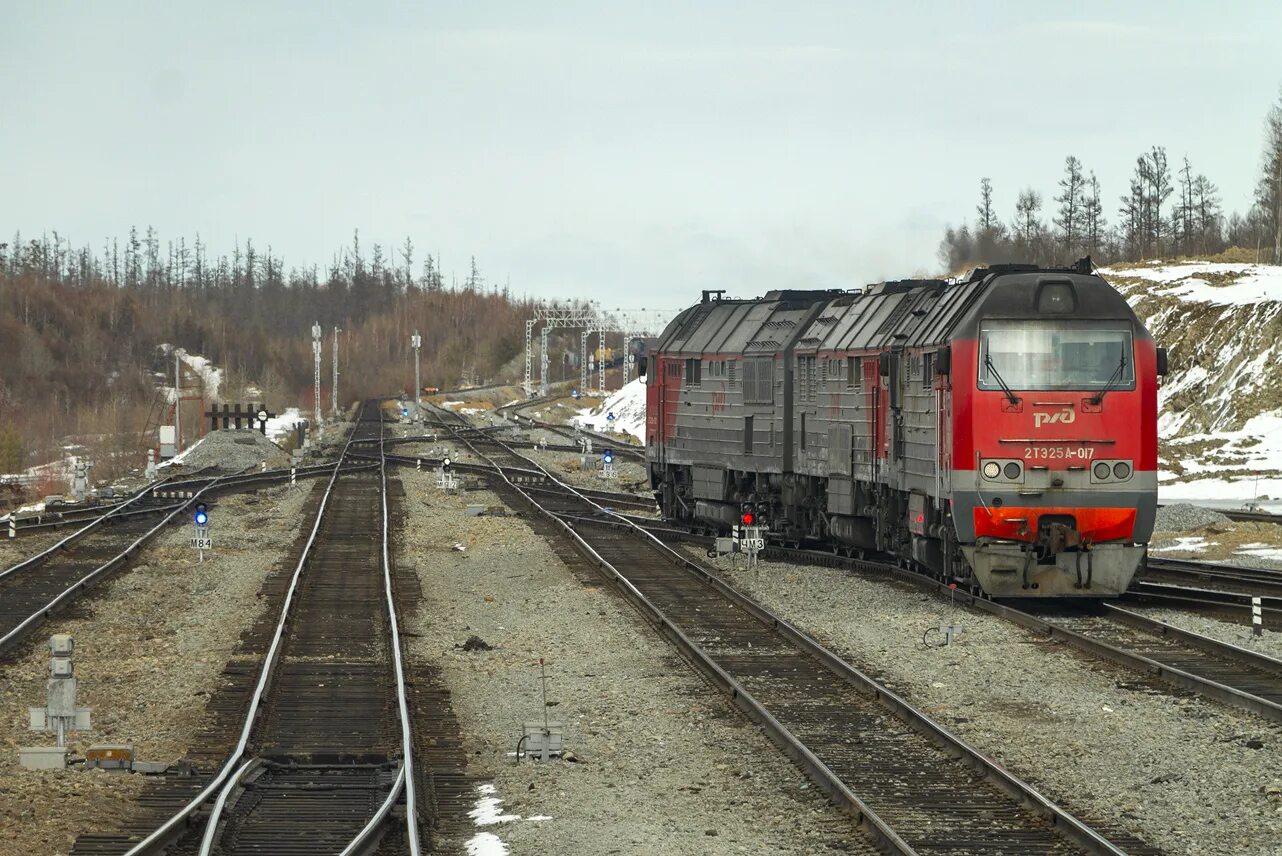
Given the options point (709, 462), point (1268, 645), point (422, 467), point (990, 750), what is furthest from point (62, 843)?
point (422, 467)

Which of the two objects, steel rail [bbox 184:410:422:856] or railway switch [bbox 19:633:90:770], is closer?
steel rail [bbox 184:410:422:856]

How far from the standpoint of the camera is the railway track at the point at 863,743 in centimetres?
1049

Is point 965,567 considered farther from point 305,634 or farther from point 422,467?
point 422,467

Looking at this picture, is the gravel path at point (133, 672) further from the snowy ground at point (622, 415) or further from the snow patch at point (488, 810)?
the snowy ground at point (622, 415)

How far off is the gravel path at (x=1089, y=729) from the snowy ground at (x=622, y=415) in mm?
62265

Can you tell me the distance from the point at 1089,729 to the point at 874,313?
43.6ft

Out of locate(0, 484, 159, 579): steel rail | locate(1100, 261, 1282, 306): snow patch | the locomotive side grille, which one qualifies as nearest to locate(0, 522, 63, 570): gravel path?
locate(0, 484, 159, 579): steel rail

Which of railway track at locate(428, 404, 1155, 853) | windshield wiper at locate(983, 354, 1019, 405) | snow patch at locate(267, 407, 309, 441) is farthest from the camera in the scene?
snow patch at locate(267, 407, 309, 441)

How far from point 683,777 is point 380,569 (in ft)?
52.9

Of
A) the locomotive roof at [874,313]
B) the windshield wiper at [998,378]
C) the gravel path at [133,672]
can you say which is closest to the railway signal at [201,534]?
the gravel path at [133,672]

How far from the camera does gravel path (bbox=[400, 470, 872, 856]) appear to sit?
35.2ft

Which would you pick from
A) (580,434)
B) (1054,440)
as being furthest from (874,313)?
(580,434)

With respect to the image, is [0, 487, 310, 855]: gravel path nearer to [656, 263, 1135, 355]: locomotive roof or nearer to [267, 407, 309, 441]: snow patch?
[656, 263, 1135, 355]: locomotive roof

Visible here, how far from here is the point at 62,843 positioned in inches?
417
